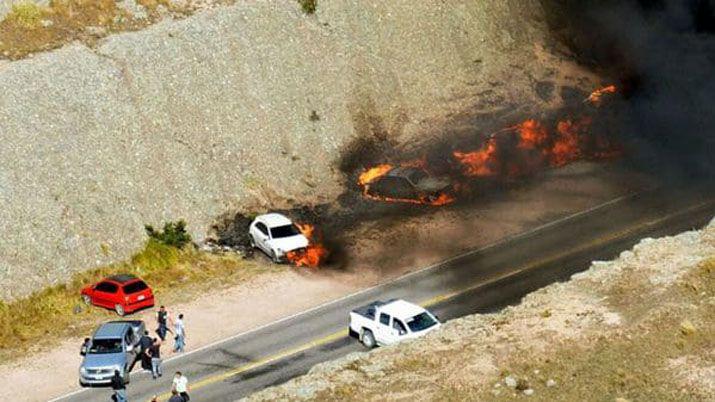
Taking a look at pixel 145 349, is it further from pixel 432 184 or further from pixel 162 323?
pixel 432 184

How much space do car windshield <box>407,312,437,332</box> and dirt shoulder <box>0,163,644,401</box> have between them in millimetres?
7038

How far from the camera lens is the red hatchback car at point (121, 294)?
161 ft

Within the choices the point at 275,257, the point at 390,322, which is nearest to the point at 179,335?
the point at 275,257

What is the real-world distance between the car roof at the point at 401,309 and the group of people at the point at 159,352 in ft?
27.0

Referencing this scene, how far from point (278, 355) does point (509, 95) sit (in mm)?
28003

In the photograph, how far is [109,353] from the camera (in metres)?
44.2

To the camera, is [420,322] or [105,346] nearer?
[420,322]

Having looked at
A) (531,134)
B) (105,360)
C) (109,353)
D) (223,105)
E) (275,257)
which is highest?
(223,105)

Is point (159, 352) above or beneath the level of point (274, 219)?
beneath

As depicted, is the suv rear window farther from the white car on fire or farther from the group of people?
the white car on fire

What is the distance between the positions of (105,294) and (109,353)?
5.98m

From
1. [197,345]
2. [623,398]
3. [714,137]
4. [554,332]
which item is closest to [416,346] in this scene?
[554,332]

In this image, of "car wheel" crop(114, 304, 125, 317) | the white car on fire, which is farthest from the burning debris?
"car wheel" crop(114, 304, 125, 317)

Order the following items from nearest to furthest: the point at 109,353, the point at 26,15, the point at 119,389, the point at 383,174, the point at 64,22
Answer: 1. the point at 119,389
2. the point at 109,353
3. the point at 383,174
4. the point at 26,15
5. the point at 64,22
